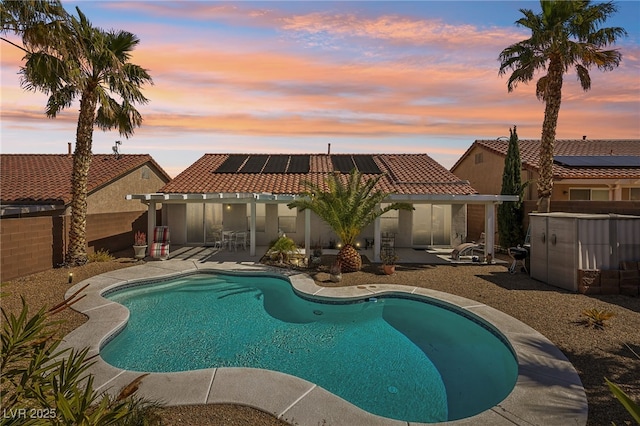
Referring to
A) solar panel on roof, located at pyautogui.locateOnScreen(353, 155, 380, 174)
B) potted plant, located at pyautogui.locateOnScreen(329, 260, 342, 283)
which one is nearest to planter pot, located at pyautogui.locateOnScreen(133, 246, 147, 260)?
potted plant, located at pyautogui.locateOnScreen(329, 260, 342, 283)

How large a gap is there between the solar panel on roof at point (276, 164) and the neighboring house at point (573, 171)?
48.9ft

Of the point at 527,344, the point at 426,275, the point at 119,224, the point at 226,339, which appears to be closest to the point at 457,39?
the point at 426,275

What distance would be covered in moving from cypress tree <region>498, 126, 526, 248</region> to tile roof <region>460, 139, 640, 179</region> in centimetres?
141

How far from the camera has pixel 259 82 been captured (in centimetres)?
1546

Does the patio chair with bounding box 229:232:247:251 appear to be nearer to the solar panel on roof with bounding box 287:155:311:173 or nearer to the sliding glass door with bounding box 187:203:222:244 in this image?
the sliding glass door with bounding box 187:203:222:244

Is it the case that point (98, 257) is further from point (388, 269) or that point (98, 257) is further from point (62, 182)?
point (388, 269)

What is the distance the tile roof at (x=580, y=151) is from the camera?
19438 mm

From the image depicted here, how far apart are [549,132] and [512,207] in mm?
4462

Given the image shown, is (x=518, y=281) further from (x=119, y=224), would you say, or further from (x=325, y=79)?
(x=119, y=224)

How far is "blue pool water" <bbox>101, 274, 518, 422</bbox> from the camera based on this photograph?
6434mm

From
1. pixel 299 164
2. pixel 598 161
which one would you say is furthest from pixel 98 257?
pixel 598 161

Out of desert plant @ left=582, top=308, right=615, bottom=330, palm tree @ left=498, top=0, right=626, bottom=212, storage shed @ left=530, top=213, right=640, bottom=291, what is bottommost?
desert plant @ left=582, top=308, right=615, bottom=330

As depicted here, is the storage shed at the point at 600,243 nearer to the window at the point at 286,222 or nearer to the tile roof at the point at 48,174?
the window at the point at 286,222

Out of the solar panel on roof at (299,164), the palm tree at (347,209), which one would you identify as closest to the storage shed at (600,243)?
the palm tree at (347,209)
